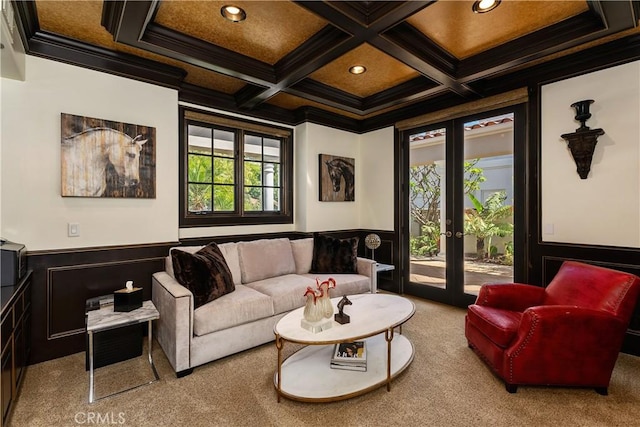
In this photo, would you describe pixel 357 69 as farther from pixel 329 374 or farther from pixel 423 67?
pixel 329 374

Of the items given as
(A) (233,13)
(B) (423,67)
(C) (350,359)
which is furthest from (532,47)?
(C) (350,359)

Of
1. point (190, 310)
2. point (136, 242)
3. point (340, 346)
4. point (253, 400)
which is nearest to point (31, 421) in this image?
point (190, 310)

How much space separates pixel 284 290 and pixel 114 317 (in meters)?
1.43

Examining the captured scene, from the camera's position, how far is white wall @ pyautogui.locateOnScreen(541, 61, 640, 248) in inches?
107

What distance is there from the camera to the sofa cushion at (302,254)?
3.96 meters

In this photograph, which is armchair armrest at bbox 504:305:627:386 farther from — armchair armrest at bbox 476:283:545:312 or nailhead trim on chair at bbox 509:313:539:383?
armchair armrest at bbox 476:283:545:312

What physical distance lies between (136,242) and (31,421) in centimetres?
155

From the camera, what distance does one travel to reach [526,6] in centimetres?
230

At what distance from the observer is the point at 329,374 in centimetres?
229

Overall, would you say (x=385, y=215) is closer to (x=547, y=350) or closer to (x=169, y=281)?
(x=547, y=350)

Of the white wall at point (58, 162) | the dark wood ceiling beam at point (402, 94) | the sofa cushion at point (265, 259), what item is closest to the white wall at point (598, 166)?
the dark wood ceiling beam at point (402, 94)

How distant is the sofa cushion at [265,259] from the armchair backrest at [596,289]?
2642 millimetres

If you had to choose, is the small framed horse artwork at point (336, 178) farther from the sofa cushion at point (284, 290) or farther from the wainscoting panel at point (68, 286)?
the wainscoting panel at point (68, 286)

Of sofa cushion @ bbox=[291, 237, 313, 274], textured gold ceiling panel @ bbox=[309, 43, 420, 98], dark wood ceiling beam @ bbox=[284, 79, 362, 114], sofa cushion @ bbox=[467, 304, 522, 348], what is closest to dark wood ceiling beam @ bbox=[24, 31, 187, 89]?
dark wood ceiling beam @ bbox=[284, 79, 362, 114]
